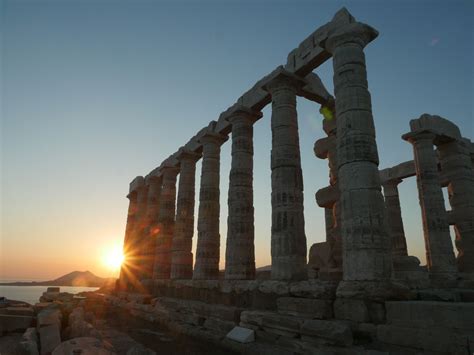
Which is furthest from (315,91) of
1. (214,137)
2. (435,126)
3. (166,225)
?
(166,225)

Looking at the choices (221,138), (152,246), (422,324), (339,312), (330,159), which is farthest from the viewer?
(152,246)

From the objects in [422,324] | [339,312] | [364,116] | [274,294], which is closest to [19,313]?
[274,294]

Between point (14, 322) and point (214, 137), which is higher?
point (214, 137)

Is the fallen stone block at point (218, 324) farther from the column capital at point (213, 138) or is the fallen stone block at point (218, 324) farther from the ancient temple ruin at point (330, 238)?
the column capital at point (213, 138)

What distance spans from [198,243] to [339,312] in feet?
33.2

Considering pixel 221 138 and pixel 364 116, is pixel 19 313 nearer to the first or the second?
pixel 221 138

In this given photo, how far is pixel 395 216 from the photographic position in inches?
953

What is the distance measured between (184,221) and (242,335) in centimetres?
1174

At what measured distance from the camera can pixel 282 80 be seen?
1356cm

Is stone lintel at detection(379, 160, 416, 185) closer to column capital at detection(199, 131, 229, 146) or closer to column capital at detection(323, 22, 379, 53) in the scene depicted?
column capital at detection(199, 131, 229, 146)

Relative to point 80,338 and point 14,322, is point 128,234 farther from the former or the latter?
point 80,338

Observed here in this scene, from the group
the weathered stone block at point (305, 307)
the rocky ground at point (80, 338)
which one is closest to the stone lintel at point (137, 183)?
the rocky ground at point (80, 338)

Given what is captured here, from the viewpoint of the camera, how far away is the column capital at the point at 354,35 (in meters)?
10.7

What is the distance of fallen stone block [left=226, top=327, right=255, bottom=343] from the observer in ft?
28.6
